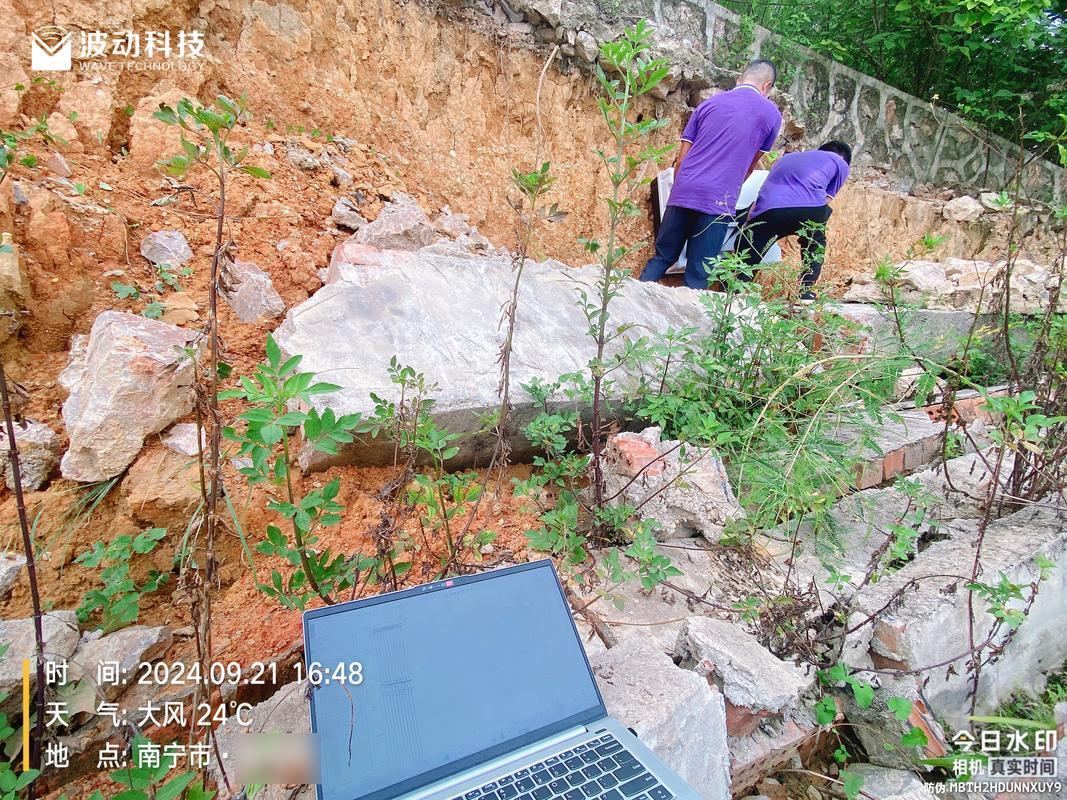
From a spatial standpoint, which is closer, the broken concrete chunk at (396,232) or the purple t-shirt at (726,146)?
the broken concrete chunk at (396,232)

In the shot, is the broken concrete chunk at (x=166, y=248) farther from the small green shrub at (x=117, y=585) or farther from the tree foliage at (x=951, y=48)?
the tree foliage at (x=951, y=48)

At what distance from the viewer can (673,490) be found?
5.92ft

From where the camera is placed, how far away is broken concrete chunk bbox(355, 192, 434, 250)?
8.21ft

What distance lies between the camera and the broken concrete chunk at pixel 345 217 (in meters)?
2.68

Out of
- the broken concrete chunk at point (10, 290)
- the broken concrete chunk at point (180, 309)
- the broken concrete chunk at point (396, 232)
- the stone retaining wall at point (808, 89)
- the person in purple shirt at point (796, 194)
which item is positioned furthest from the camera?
the stone retaining wall at point (808, 89)

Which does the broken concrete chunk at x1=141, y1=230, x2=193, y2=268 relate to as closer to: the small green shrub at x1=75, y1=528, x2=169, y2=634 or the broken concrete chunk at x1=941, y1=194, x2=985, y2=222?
the small green shrub at x1=75, y1=528, x2=169, y2=634

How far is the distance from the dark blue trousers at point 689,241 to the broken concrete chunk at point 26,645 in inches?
133

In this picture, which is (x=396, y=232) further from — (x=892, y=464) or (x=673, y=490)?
(x=892, y=464)

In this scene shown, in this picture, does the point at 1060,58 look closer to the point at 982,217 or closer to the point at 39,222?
the point at 982,217

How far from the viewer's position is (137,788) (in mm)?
923

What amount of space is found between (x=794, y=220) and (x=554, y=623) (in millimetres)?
3613

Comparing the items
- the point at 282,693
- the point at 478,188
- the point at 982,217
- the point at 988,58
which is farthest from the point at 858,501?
the point at 988,58

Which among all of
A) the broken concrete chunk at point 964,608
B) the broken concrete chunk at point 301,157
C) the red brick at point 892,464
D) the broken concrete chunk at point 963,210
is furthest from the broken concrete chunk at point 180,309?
the broken concrete chunk at point 963,210

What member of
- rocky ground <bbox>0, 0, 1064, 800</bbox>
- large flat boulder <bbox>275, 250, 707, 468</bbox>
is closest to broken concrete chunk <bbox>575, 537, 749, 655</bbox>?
rocky ground <bbox>0, 0, 1064, 800</bbox>
